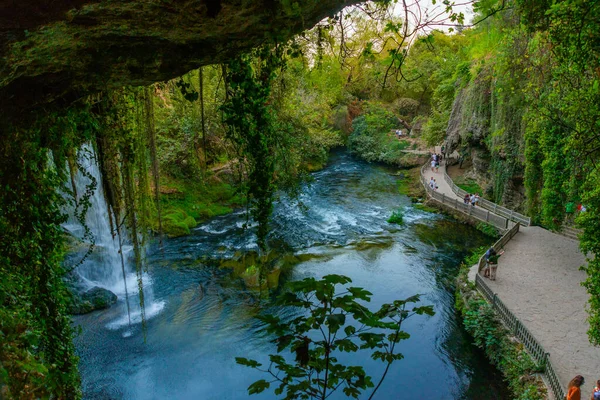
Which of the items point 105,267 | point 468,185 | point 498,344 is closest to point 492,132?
point 468,185

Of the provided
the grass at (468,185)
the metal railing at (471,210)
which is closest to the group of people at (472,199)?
the metal railing at (471,210)

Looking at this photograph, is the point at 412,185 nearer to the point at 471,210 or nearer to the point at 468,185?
the point at 468,185

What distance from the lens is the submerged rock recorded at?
11.2 metres

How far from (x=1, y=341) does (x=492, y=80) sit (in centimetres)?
2100

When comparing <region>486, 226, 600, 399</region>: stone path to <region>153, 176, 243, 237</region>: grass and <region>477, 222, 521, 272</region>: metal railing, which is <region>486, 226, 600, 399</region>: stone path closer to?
<region>477, 222, 521, 272</region>: metal railing

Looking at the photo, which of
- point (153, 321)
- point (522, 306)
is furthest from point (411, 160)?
point (153, 321)

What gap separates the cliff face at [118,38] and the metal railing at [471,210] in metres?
17.1

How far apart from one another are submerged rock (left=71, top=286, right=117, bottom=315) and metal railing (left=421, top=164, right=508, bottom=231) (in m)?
16.7

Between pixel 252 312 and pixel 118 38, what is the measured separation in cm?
973

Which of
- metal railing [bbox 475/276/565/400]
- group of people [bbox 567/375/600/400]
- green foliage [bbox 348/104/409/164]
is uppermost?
green foliage [bbox 348/104/409/164]

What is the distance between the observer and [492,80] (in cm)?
1862

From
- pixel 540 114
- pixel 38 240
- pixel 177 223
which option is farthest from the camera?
pixel 177 223

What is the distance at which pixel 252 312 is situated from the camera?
11500 mm

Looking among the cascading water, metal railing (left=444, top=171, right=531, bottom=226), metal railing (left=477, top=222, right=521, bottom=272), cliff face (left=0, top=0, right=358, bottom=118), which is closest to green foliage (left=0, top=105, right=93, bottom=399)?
cliff face (left=0, top=0, right=358, bottom=118)
